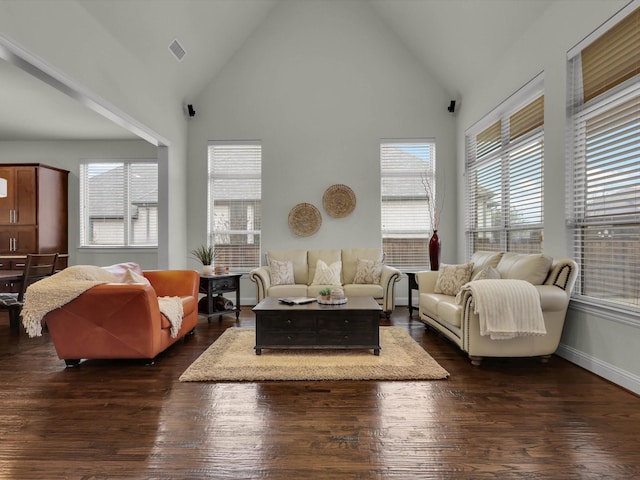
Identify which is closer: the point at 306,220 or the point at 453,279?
the point at 453,279

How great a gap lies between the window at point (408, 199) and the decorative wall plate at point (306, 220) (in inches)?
43.1

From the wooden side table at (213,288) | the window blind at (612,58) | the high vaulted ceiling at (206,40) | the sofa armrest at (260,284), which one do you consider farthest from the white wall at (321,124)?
the window blind at (612,58)

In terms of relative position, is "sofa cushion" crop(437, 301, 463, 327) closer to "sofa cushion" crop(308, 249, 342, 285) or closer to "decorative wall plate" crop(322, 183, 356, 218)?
"sofa cushion" crop(308, 249, 342, 285)

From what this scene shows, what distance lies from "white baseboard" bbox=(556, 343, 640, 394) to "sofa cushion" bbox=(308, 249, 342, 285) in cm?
309

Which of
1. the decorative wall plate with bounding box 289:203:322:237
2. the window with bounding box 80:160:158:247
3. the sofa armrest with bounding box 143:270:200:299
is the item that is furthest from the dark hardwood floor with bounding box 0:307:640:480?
the window with bounding box 80:160:158:247

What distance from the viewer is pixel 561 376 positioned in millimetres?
3115

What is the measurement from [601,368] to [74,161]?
8100 millimetres

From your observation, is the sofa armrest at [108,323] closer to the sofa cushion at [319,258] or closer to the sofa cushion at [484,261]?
the sofa cushion at [319,258]

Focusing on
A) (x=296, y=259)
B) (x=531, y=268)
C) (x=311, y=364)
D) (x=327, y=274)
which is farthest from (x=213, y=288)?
(x=531, y=268)

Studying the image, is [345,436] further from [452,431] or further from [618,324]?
[618,324]

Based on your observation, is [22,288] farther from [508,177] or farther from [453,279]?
[508,177]

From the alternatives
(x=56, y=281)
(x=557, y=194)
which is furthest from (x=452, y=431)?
(x=56, y=281)

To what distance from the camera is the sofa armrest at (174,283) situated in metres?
4.37

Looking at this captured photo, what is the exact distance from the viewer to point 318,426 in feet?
7.45
